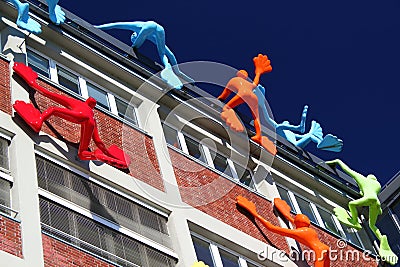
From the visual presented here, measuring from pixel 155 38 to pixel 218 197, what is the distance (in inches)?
214

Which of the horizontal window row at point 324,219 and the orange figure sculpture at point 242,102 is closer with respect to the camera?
the orange figure sculpture at point 242,102

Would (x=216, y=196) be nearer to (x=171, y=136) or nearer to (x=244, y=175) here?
(x=171, y=136)

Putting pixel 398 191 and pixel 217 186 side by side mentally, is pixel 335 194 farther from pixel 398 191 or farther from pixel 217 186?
pixel 217 186

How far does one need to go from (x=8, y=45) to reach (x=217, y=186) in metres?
5.87

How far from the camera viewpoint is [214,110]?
22891 mm

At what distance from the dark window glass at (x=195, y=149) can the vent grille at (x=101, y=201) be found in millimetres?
4772

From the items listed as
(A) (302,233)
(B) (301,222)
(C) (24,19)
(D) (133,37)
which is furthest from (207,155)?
(C) (24,19)

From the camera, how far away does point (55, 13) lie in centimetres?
2019

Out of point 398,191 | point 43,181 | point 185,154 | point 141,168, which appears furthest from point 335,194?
point 43,181

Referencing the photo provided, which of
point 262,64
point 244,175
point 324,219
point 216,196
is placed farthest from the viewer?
point 324,219

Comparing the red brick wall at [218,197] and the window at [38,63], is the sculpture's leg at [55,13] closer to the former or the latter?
the window at [38,63]

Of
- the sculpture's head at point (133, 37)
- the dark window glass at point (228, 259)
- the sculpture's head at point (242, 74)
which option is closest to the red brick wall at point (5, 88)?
the dark window glass at point (228, 259)

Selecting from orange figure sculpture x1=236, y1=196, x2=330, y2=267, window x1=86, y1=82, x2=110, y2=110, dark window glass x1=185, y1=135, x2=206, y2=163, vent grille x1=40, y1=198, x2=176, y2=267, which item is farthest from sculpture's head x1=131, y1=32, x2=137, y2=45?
vent grille x1=40, y1=198, x2=176, y2=267

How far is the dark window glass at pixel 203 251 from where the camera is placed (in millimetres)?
17172
